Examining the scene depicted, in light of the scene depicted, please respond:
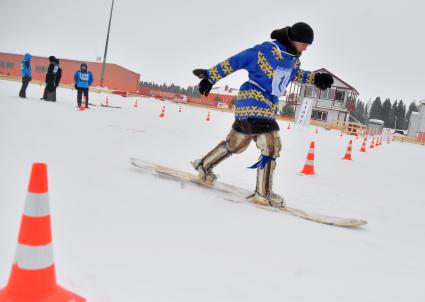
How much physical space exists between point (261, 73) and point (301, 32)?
1.77ft

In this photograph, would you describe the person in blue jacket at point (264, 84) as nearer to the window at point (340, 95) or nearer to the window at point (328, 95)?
the window at point (328, 95)

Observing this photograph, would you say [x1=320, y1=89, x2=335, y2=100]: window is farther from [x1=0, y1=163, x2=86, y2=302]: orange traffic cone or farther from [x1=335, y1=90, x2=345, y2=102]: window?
[x1=0, y1=163, x2=86, y2=302]: orange traffic cone

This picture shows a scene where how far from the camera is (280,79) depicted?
363 centimetres

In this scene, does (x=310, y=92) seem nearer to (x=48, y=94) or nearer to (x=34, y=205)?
(x=48, y=94)

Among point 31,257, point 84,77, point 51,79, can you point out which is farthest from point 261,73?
point 51,79

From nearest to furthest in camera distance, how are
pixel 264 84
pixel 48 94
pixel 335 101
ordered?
pixel 264 84, pixel 48 94, pixel 335 101

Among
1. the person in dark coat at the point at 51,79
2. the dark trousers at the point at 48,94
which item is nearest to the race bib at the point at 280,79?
the person in dark coat at the point at 51,79

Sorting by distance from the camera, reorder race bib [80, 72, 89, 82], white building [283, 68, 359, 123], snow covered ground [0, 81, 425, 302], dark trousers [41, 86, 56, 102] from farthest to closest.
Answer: white building [283, 68, 359, 123] → dark trousers [41, 86, 56, 102] → race bib [80, 72, 89, 82] → snow covered ground [0, 81, 425, 302]

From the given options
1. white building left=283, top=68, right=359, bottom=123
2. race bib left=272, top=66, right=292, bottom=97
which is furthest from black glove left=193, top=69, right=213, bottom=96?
white building left=283, top=68, right=359, bottom=123

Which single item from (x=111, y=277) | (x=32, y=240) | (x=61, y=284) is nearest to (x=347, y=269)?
(x=111, y=277)

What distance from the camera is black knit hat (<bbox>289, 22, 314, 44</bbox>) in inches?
138

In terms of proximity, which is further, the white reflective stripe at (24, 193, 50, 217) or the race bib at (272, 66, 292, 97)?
the race bib at (272, 66, 292, 97)

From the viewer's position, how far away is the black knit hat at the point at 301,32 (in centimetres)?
349

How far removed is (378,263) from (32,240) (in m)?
2.35
